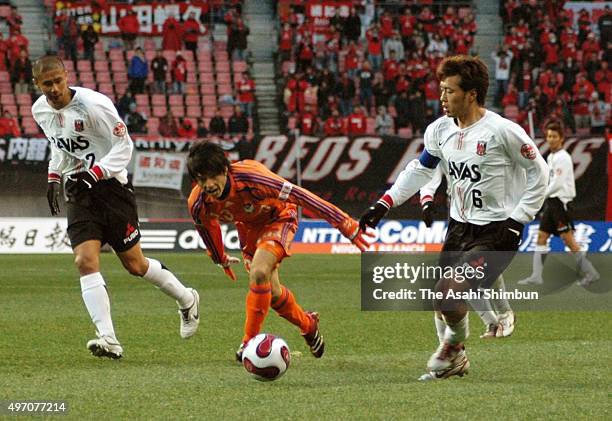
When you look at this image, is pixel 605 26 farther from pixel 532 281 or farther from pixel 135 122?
pixel 532 281

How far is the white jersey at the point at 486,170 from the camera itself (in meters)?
7.53

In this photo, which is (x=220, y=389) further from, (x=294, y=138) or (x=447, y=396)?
(x=294, y=138)

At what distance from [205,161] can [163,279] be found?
2.09 meters

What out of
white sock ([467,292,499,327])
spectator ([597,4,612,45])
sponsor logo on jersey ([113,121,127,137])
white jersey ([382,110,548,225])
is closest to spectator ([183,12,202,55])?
spectator ([597,4,612,45])

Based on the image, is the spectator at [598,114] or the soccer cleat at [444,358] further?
the spectator at [598,114]

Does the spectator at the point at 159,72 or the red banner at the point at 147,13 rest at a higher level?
the red banner at the point at 147,13

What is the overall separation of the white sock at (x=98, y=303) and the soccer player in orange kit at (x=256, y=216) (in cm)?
94

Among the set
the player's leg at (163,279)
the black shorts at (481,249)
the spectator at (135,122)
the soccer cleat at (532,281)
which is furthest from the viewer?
the spectator at (135,122)

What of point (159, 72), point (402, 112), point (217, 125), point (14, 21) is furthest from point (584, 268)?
point (14, 21)

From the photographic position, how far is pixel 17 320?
1164cm

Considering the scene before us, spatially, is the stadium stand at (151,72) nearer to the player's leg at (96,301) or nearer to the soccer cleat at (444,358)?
the player's leg at (96,301)

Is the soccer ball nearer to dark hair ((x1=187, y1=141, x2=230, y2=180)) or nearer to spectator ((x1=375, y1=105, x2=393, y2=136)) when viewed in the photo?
dark hair ((x1=187, y1=141, x2=230, y2=180))

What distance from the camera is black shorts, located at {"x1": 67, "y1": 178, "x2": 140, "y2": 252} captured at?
345 inches

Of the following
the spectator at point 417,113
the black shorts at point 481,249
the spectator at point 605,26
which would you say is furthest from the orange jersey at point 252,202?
the spectator at point 605,26
